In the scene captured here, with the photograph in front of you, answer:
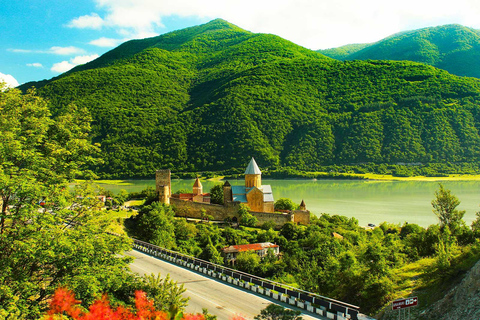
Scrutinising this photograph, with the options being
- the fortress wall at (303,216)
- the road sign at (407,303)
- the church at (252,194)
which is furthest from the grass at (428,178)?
the road sign at (407,303)

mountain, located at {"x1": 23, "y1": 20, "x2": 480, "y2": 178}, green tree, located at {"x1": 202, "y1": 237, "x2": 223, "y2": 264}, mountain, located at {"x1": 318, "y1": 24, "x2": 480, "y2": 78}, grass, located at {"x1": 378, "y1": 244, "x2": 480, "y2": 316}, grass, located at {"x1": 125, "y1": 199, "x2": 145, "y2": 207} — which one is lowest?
green tree, located at {"x1": 202, "y1": 237, "x2": 223, "y2": 264}

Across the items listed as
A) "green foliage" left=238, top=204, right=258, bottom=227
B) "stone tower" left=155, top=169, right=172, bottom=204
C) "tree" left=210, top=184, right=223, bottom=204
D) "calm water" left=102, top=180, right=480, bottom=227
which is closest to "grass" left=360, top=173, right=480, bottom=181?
"calm water" left=102, top=180, right=480, bottom=227

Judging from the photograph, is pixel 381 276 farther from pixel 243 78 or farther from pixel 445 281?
pixel 243 78

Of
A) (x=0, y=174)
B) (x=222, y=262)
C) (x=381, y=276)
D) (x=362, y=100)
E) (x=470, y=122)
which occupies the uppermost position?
(x=362, y=100)

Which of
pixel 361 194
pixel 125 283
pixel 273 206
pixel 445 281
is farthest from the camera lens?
pixel 361 194

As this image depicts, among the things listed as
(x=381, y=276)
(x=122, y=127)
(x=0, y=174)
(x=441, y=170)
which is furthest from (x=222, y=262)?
(x=122, y=127)

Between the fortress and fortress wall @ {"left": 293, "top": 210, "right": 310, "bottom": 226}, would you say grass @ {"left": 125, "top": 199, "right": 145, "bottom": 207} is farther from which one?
fortress wall @ {"left": 293, "top": 210, "right": 310, "bottom": 226}

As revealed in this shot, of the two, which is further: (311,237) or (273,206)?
(273,206)
